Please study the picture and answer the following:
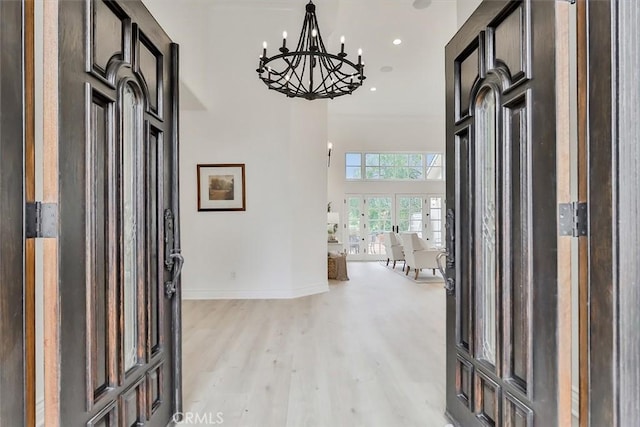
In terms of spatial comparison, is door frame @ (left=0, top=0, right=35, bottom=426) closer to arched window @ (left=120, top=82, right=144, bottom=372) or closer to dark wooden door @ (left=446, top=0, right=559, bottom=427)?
arched window @ (left=120, top=82, right=144, bottom=372)

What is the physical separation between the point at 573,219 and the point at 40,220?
4.93 feet

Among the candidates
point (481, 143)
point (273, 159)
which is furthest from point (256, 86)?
point (481, 143)

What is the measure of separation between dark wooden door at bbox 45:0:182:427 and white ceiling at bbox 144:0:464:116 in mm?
1994

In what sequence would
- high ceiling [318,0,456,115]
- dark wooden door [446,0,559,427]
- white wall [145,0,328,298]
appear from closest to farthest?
dark wooden door [446,0,559,427]
high ceiling [318,0,456,115]
white wall [145,0,328,298]

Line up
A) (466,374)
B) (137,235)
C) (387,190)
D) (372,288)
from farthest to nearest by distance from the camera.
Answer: (387,190), (372,288), (466,374), (137,235)

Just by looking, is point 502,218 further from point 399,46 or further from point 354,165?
point 354,165

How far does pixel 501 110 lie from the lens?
4.36 ft

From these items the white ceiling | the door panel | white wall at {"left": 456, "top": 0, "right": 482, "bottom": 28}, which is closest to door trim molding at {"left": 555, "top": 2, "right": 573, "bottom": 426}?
white wall at {"left": 456, "top": 0, "right": 482, "bottom": 28}

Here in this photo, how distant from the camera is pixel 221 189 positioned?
197 inches

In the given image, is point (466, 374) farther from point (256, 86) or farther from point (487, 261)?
point (256, 86)

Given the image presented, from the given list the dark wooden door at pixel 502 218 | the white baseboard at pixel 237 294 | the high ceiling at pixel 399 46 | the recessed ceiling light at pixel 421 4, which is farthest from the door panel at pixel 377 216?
the dark wooden door at pixel 502 218

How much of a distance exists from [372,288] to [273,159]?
2.71 metres

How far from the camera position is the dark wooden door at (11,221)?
841 mm

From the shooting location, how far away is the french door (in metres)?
10.1
